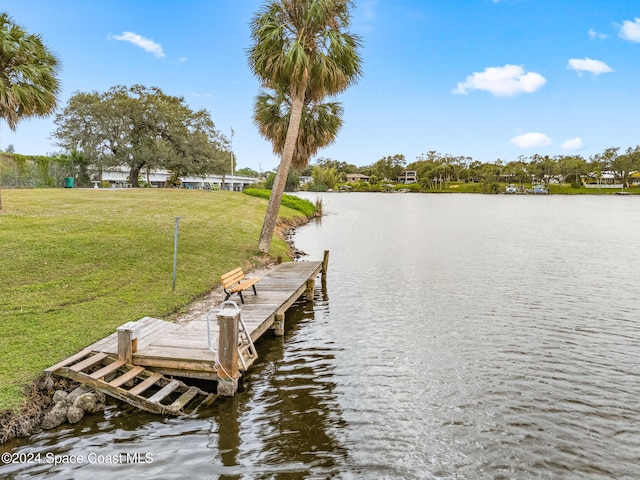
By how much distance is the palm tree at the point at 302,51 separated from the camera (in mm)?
15773

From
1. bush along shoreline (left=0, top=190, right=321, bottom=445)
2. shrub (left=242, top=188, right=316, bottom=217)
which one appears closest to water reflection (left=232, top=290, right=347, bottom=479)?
bush along shoreline (left=0, top=190, right=321, bottom=445)

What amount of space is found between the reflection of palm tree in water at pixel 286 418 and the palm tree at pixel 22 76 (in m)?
15.4

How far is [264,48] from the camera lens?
640 inches

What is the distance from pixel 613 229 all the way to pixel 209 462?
41206 mm

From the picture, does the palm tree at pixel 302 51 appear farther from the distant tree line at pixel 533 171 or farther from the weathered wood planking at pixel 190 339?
the distant tree line at pixel 533 171

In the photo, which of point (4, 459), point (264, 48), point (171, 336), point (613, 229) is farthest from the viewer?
point (613, 229)

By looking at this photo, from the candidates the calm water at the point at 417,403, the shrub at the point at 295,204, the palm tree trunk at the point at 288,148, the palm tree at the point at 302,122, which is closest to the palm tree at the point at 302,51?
the palm tree trunk at the point at 288,148

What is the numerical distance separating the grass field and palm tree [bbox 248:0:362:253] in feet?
15.5

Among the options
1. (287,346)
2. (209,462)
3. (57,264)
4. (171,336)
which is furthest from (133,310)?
(209,462)

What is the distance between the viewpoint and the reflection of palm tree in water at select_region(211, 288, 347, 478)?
555cm

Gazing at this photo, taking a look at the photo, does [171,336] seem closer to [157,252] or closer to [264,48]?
[157,252]

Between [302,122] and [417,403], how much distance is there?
14.1m

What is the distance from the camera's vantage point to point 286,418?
657 centimetres

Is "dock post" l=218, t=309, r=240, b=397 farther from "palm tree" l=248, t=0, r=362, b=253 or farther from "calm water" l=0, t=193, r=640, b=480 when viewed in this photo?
"palm tree" l=248, t=0, r=362, b=253
